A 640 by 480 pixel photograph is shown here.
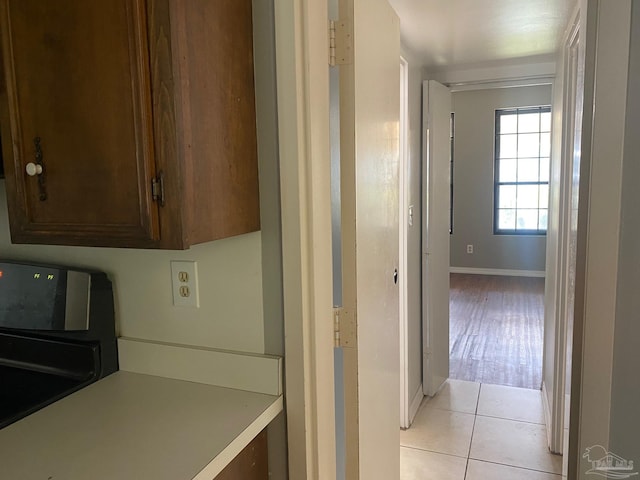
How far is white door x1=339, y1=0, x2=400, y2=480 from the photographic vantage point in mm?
1317

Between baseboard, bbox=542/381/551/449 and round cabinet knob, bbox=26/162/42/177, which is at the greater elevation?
round cabinet knob, bbox=26/162/42/177

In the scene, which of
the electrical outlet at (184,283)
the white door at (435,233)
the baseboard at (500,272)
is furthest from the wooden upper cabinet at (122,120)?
the baseboard at (500,272)

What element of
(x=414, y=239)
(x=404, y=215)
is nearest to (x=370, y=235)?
(x=404, y=215)

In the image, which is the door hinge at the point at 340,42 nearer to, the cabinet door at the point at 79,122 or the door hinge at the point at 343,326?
the cabinet door at the point at 79,122

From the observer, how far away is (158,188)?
35.6 inches

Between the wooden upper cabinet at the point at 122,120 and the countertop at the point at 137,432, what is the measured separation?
0.38 metres

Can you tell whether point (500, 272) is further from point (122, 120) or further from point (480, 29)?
point (122, 120)

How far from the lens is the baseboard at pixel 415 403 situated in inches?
111

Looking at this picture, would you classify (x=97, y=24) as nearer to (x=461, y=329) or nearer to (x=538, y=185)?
(x=461, y=329)

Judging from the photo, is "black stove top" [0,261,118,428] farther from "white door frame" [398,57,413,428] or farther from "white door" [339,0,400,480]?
"white door frame" [398,57,413,428]

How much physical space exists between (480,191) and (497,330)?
105 inches

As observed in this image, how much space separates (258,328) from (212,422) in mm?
240

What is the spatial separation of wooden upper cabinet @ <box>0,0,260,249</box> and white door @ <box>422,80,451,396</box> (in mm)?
2067

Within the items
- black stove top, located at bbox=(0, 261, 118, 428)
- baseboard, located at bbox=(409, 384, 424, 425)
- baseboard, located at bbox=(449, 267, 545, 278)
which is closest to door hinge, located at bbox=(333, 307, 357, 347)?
black stove top, located at bbox=(0, 261, 118, 428)
